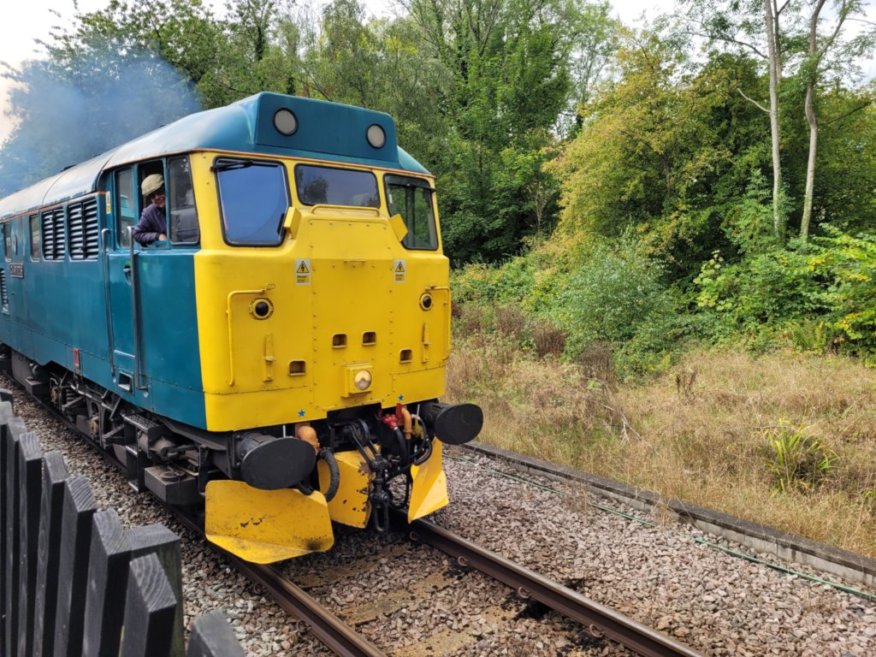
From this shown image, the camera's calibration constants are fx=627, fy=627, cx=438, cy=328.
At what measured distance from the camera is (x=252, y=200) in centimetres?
472

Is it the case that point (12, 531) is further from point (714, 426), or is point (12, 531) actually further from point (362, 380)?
point (714, 426)

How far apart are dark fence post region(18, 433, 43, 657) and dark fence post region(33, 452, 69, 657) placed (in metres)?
0.10

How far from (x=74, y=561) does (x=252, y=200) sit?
342 centimetres

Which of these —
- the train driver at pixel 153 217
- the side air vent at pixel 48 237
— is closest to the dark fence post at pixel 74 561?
the train driver at pixel 153 217

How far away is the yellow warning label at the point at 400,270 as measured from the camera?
5363 mm

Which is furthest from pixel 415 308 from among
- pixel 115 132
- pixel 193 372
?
pixel 115 132

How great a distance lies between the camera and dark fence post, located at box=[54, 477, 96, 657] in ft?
5.61

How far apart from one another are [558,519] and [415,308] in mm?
2326

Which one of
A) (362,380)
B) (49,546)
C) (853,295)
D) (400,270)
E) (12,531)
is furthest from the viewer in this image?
(853,295)

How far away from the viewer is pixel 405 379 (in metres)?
5.50

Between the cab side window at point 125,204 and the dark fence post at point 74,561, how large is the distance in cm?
402

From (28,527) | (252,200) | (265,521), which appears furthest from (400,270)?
(28,527)

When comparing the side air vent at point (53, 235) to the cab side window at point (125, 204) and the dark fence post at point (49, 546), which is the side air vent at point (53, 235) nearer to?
the cab side window at point (125, 204)

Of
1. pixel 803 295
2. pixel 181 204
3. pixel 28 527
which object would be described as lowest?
pixel 28 527
